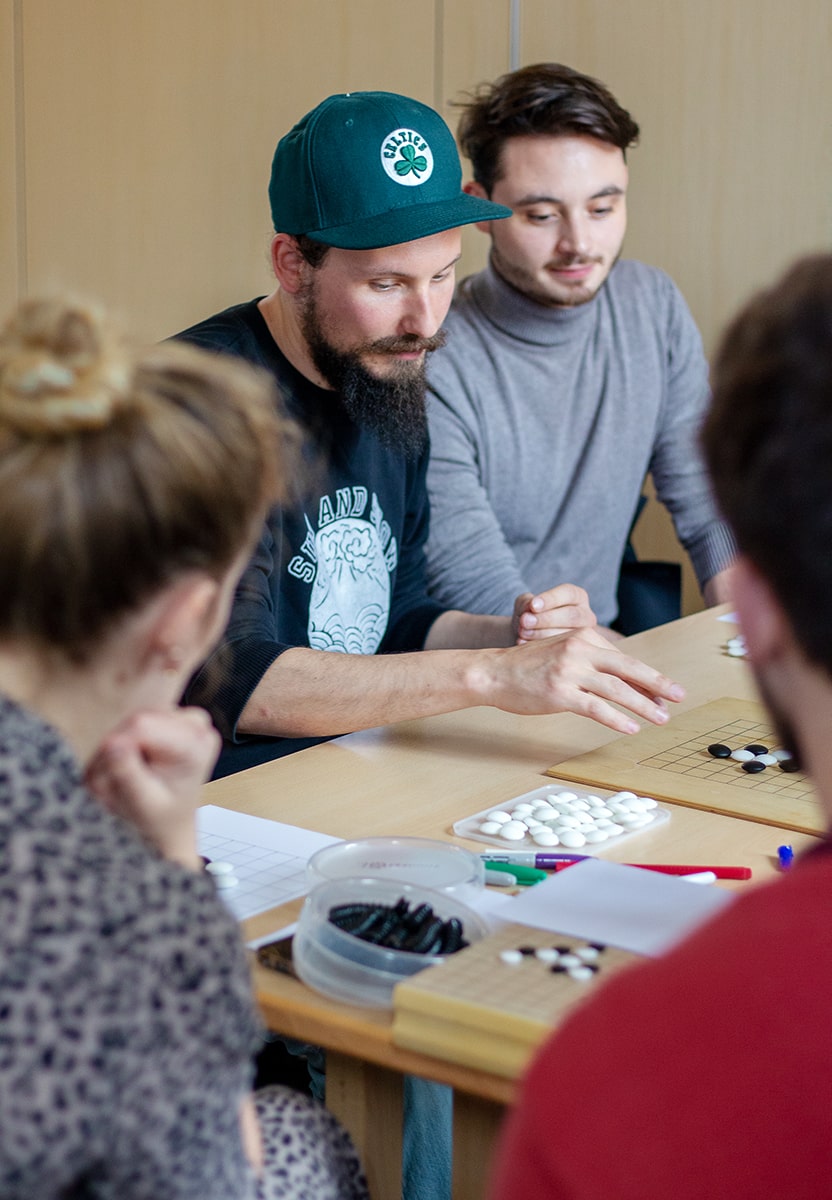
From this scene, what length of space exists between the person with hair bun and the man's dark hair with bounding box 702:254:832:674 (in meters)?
0.29

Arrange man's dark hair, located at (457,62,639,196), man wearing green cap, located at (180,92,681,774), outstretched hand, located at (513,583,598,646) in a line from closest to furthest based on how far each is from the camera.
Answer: man wearing green cap, located at (180,92,681,774), outstretched hand, located at (513,583,598,646), man's dark hair, located at (457,62,639,196)

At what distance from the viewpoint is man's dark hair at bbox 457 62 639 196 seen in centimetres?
233

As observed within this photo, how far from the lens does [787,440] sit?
0.63 metres

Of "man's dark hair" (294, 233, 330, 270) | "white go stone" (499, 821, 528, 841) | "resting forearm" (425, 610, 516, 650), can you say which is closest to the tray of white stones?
"white go stone" (499, 821, 528, 841)

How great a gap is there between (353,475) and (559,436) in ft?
2.30

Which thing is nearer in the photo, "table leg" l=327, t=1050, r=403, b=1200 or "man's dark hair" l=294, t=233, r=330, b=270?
"table leg" l=327, t=1050, r=403, b=1200

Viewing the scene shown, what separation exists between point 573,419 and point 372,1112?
1.62 metres

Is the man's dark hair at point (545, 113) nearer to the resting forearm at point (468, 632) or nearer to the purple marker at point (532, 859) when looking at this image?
the resting forearm at point (468, 632)

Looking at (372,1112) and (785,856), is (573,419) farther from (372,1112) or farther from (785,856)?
(372,1112)

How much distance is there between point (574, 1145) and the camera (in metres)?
0.60

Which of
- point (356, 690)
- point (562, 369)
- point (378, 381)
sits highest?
point (562, 369)

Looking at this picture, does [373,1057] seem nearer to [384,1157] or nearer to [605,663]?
[384,1157]

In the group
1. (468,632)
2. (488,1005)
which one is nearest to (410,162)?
(468,632)

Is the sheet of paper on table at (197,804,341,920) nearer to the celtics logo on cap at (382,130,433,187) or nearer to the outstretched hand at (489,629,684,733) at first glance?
the outstretched hand at (489,629,684,733)
